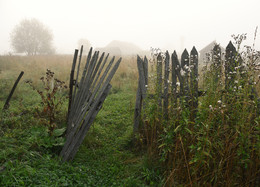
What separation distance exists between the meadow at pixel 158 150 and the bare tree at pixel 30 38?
130ft

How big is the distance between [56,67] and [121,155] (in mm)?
10515

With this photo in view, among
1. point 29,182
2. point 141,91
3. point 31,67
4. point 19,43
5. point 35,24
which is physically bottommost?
point 29,182

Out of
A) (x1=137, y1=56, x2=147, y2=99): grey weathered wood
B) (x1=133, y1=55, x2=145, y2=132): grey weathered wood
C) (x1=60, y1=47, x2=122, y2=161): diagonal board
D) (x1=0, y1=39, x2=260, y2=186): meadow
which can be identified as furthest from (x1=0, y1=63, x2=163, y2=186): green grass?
(x1=137, y1=56, x2=147, y2=99): grey weathered wood

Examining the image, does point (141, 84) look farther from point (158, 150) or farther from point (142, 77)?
point (158, 150)

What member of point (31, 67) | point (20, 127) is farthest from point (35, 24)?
point (20, 127)

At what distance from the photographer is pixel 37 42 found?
39250mm

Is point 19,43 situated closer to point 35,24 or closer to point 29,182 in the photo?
point 35,24

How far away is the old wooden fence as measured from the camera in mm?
3047

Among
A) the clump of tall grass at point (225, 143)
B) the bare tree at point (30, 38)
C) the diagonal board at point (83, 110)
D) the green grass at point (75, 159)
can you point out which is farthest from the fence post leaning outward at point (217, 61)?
the bare tree at point (30, 38)

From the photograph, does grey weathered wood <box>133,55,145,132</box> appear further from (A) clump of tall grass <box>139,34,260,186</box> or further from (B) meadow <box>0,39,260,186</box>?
(A) clump of tall grass <box>139,34,260,186</box>

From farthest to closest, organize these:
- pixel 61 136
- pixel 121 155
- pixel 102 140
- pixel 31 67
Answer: pixel 31 67
pixel 102 140
pixel 61 136
pixel 121 155

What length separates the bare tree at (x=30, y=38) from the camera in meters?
38.2

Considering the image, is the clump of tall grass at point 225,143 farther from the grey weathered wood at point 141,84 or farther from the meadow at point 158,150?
the grey weathered wood at point 141,84

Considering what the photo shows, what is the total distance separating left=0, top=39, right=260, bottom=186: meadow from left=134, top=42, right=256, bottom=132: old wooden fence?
0.19 m
